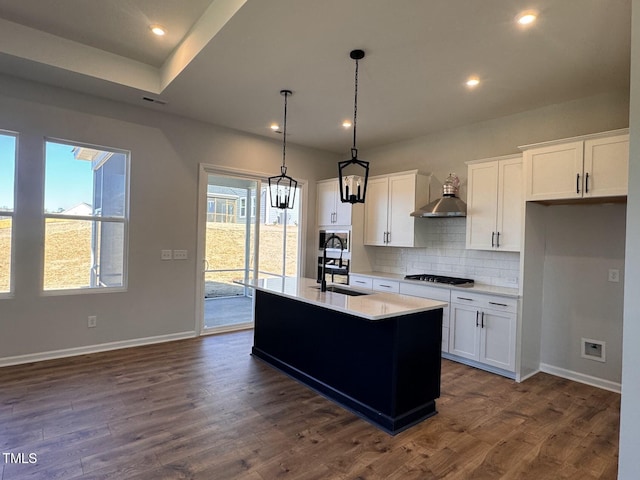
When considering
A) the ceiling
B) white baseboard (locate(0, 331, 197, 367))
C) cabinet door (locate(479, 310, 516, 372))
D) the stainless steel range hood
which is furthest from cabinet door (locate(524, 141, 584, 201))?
white baseboard (locate(0, 331, 197, 367))

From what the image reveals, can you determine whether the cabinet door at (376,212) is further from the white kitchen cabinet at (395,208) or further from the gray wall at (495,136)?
the gray wall at (495,136)

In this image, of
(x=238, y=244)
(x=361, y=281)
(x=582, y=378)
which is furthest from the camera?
(x=238, y=244)

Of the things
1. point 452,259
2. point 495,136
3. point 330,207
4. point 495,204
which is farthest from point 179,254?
point 495,136

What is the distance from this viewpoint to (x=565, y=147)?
3.41 m

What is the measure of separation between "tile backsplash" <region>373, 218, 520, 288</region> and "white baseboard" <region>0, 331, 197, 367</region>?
125 inches

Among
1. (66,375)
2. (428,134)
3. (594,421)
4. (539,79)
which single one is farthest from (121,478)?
(428,134)

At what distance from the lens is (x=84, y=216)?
4164 mm

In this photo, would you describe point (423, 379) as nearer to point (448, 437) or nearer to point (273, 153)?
point (448, 437)

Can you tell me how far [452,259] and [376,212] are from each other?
4.26 ft

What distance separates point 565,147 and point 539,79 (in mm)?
685

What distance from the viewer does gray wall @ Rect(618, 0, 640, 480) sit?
173cm

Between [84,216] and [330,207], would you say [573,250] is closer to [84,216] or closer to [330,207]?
[330,207]

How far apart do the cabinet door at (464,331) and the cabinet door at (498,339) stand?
7cm

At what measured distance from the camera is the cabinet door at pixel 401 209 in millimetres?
4891
